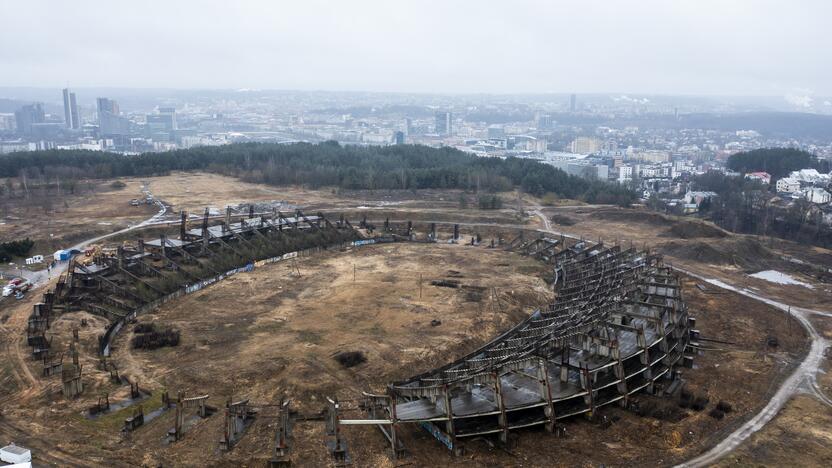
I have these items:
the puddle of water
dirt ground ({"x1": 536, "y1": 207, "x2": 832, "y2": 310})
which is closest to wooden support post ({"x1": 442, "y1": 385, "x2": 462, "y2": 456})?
the puddle of water

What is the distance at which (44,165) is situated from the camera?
9412 centimetres

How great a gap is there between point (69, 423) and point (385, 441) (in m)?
12.5

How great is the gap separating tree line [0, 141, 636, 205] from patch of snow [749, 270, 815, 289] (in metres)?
31.5

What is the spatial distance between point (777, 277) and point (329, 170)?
64.0 metres

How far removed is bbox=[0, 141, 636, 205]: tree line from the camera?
288 feet

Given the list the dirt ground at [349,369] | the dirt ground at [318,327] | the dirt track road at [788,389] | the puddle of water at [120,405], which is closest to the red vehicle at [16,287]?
the dirt ground at [349,369]

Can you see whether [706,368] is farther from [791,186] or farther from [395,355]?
[791,186]

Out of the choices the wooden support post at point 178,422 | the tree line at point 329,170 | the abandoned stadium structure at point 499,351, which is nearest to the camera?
the wooden support post at point 178,422

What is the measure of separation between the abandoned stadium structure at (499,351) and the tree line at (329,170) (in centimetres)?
3978

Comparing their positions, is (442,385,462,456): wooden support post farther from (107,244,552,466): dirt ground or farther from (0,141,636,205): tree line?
(0,141,636,205): tree line

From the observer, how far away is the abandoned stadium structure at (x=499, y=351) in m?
23.1

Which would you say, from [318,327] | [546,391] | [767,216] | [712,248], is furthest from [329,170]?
[546,391]

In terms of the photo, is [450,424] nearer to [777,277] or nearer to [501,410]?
[501,410]

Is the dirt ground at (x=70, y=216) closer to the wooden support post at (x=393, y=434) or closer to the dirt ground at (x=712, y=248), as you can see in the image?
the wooden support post at (x=393, y=434)
